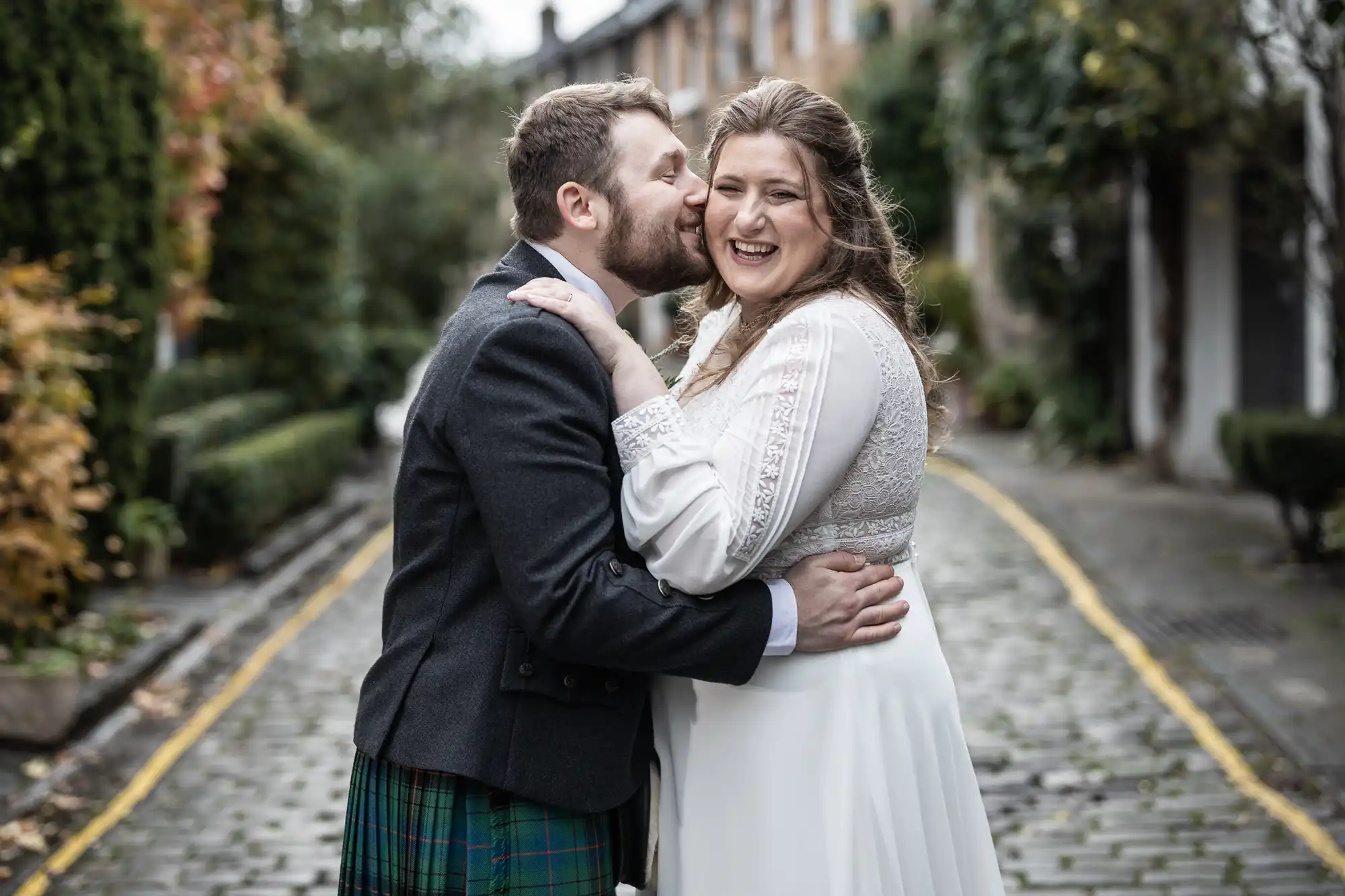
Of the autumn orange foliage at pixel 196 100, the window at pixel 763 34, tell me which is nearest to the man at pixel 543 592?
the autumn orange foliage at pixel 196 100

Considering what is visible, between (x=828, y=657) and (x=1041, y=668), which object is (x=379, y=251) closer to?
(x=1041, y=668)

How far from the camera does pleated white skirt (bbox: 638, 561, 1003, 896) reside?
268 centimetres

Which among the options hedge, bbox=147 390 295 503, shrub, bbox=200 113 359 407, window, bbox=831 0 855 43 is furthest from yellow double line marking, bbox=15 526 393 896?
window, bbox=831 0 855 43

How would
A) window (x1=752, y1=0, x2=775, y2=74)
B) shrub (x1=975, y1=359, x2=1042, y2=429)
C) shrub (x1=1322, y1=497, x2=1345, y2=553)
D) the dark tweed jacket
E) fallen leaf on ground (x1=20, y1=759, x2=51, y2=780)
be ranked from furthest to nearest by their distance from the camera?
window (x1=752, y1=0, x2=775, y2=74)
shrub (x1=975, y1=359, x2=1042, y2=429)
shrub (x1=1322, y1=497, x2=1345, y2=553)
fallen leaf on ground (x1=20, y1=759, x2=51, y2=780)
the dark tweed jacket

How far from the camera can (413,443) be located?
8.55 ft

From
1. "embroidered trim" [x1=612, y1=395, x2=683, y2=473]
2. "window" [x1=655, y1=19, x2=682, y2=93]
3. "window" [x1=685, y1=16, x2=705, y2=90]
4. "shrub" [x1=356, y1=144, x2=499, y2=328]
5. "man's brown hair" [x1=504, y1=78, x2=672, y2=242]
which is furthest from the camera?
"window" [x1=655, y1=19, x2=682, y2=93]

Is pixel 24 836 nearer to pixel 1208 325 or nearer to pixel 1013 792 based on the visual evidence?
pixel 1013 792

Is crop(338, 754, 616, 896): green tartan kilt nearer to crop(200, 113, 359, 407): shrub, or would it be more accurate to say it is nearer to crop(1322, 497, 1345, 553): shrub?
crop(1322, 497, 1345, 553): shrub

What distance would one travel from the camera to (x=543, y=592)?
7.94 ft

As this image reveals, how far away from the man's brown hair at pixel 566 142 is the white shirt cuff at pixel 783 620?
762 mm

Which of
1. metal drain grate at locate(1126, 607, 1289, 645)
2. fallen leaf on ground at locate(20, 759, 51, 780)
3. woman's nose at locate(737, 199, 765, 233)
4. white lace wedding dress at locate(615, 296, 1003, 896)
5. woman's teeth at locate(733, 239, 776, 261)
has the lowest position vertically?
metal drain grate at locate(1126, 607, 1289, 645)

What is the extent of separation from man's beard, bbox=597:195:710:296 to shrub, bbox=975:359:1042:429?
1705cm

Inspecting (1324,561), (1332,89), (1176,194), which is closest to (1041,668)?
(1324,561)

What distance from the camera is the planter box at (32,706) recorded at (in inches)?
255
